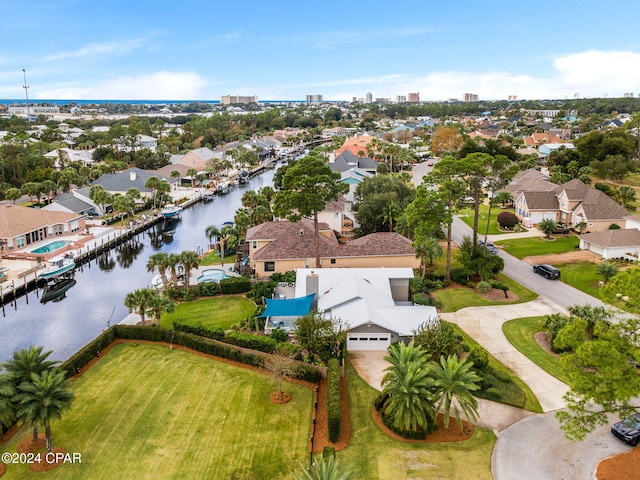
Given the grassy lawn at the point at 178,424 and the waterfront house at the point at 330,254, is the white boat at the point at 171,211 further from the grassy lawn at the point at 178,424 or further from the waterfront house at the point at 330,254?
the grassy lawn at the point at 178,424

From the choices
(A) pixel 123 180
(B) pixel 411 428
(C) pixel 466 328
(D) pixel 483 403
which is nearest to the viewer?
(B) pixel 411 428

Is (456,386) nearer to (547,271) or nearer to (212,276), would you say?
(547,271)

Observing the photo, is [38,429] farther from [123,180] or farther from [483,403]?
[123,180]

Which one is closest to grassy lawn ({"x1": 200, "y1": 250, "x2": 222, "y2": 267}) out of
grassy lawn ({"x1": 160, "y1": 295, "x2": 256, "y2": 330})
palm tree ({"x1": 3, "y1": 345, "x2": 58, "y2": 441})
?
grassy lawn ({"x1": 160, "y1": 295, "x2": 256, "y2": 330})

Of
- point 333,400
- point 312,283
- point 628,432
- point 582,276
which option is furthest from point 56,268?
point 582,276

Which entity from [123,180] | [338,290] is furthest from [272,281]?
[123,180]

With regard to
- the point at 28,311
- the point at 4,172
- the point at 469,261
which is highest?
the point at 4,172
